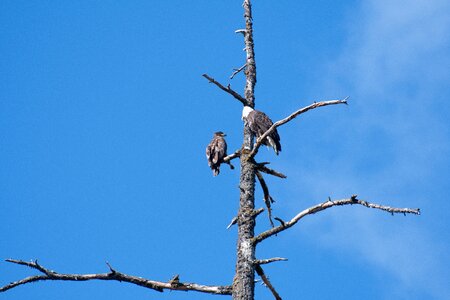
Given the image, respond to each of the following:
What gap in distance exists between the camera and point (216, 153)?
12320 mm

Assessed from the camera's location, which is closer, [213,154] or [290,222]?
[290,222]

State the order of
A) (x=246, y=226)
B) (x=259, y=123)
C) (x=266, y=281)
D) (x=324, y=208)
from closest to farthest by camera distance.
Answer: (x=324, y=208)
(x=266, y=281)
(x=246, y=226)
(x=259, y=123)

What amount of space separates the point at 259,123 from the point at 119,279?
13.3 ft

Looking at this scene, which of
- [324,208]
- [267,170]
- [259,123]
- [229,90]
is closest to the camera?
[324,208]

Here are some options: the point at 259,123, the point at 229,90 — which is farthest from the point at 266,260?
the point at 259,123

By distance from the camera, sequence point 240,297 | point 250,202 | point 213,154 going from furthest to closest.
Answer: point 213,154
point 250,202
point 240,297

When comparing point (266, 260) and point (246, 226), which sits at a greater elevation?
point (246, 226)

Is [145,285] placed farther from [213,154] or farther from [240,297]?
[213,154]

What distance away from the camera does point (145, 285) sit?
777 centimetres

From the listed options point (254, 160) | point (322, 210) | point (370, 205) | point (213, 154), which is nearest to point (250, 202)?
point (254, 160)

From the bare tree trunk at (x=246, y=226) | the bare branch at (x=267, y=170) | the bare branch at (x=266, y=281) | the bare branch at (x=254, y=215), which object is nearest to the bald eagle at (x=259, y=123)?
the bare tree trunk at (x=246, y=226)

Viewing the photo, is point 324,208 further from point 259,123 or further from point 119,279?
point 259,123

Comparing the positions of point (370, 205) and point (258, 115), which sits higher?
point (258, 115)

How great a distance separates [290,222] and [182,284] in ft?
5.03
